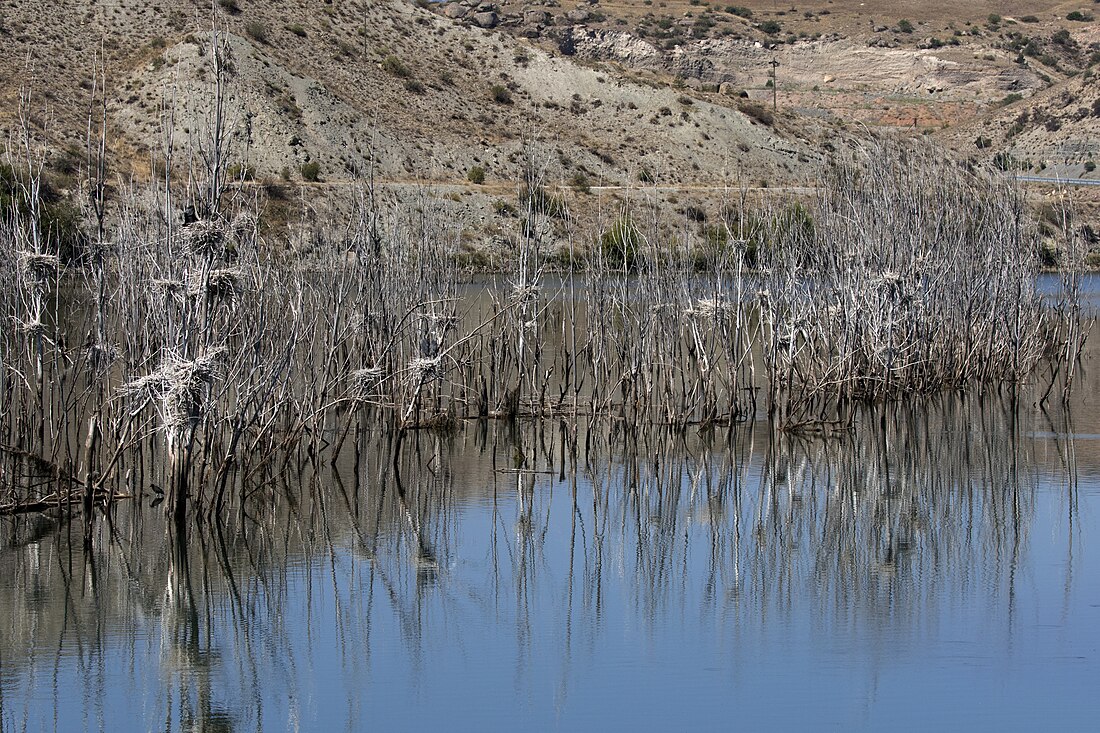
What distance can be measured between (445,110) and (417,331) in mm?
51321

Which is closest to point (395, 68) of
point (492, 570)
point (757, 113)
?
point (757, 113)

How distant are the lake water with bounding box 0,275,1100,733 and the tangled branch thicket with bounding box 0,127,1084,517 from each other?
0.72m

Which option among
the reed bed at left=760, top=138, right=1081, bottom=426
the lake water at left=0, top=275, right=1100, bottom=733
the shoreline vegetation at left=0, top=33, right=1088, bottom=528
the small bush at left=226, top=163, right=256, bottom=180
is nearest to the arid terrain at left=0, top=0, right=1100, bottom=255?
the small bush at left=226, top=163, right=256, bottom=180

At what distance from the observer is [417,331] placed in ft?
55.6

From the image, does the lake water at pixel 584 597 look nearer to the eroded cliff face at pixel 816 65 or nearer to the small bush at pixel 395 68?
the small bush at pixel 395 68

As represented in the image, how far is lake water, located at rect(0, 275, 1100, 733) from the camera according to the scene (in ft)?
28.9

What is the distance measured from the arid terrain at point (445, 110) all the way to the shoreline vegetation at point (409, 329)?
631 inches

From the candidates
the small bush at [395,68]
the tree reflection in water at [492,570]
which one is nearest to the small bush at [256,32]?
the small bush at [395,68]

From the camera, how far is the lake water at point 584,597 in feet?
28.9

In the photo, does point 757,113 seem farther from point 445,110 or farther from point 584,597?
point 584,597

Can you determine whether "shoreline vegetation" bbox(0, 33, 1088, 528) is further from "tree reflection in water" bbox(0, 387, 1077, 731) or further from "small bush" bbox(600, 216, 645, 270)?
"tree reflection in water" bbox(0, 387, 1077, 731)

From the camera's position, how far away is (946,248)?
20.2m

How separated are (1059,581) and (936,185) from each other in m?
10.3

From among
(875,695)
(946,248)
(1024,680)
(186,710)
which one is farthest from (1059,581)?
(946,248)
